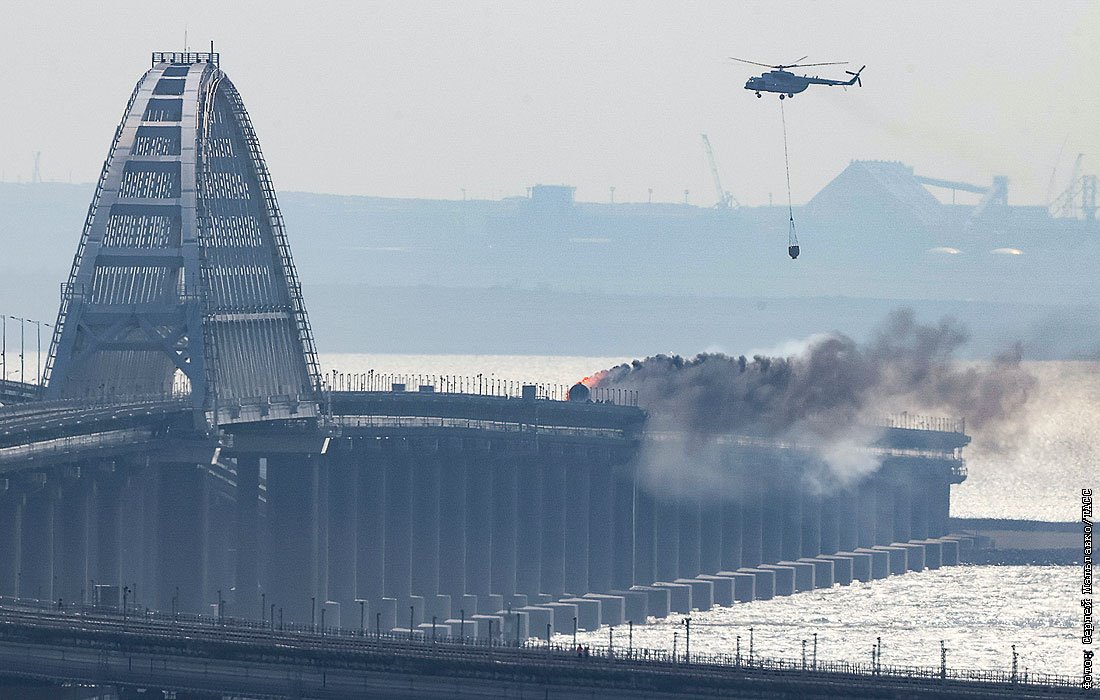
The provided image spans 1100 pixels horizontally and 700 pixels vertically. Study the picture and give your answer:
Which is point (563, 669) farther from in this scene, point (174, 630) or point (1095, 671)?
point (1095, 671)

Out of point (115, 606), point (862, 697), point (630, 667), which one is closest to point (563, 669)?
point (630, 667)

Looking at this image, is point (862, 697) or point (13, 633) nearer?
point (862, 697)

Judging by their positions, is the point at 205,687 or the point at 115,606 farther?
the point at 115,606

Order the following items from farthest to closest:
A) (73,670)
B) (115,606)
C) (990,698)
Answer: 1. (115,606)
2. (73,670)
3. (990,698)

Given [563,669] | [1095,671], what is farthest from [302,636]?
[1095,671]

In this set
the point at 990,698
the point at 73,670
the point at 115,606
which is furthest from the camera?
the point at 115,606

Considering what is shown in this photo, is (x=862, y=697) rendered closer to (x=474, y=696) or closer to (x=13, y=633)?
(x=474, y=696)

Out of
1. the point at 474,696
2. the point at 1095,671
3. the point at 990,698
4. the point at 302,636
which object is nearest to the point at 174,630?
the point at 302,636
